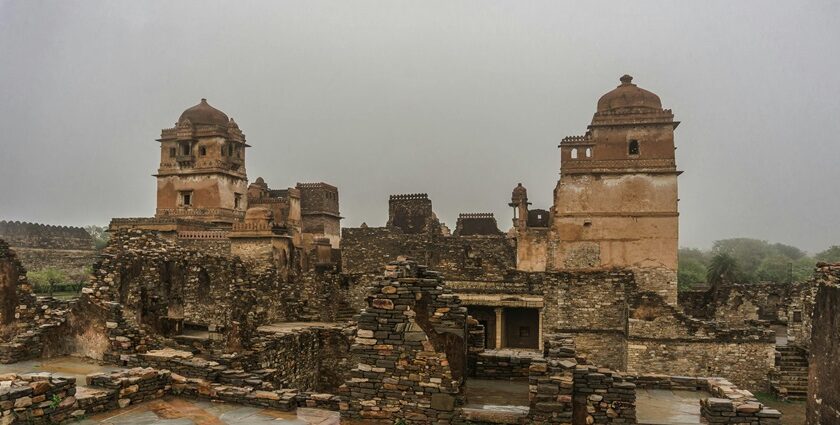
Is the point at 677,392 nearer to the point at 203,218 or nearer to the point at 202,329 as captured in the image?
the point at 202,329

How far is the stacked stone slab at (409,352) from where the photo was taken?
810 centimetres

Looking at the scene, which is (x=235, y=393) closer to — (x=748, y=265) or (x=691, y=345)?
(x=691, y=345)

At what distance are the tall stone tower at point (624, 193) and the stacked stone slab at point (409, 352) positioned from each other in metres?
18.5

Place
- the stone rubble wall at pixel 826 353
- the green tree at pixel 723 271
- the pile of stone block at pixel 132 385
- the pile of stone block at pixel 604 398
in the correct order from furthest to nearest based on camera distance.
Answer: the green tree at pixel 723 271
the stone rubble wall at pixel 826 353
the pile of stone block at pixel 132 385
the pile of stone block at pixel 604 398

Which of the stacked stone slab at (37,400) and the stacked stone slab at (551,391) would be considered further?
the stacked stone slab at (551,391)

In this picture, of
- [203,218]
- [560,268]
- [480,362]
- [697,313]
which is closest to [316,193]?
[203,218]

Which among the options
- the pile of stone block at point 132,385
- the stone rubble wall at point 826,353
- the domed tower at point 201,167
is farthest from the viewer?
the domed tower at point 201,167

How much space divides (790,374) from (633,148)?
1021 cm

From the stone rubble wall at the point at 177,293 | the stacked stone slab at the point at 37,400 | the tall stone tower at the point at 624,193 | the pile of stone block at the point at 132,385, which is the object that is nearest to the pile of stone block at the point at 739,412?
the pile of stone block at the point at 132,385

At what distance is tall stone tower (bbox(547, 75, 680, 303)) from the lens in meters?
24.7

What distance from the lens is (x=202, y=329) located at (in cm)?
1581

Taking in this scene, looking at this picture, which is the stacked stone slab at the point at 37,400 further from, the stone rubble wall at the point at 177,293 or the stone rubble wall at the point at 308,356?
the stone rubble wall at the point at 308,356

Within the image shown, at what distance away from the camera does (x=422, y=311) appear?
27.0 feet

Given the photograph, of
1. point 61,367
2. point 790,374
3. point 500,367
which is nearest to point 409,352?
point 500,367
